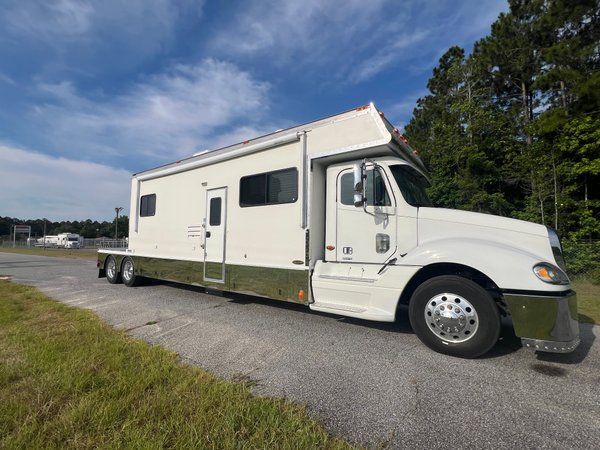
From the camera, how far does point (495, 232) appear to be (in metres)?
4.17

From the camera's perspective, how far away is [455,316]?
12.9ft

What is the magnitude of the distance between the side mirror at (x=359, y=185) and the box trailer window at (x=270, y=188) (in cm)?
112

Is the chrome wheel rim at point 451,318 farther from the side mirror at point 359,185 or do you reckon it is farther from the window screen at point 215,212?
the window screen at point 215,212

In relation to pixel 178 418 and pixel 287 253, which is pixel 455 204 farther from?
pixel 178 418

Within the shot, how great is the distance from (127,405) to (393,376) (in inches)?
93.3

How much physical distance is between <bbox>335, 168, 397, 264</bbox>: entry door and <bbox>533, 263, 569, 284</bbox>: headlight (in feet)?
5.34

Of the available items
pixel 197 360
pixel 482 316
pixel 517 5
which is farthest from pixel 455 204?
pixel 197 360

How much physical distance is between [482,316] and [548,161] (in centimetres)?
1252

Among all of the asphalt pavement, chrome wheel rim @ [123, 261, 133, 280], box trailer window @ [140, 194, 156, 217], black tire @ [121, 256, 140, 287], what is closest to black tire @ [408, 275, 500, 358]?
the asphalt pavement

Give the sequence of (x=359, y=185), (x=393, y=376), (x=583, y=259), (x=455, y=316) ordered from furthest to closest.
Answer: (x=583, y=259)
(x=359, y=185)
(x=455, y=316)
(x=393, y=376)

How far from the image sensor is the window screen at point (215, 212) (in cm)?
689

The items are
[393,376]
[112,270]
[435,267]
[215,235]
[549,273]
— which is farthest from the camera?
[112,270]

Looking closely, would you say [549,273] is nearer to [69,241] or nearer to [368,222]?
[368,222]

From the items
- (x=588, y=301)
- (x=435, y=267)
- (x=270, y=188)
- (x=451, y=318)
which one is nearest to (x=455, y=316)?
(x=451, y=318)
